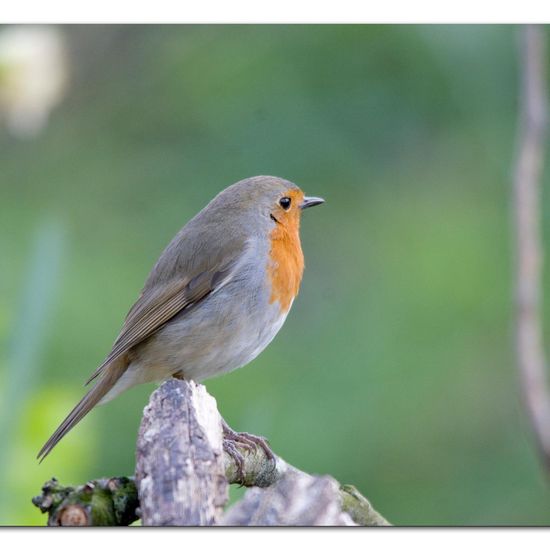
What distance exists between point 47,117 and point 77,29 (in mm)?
444

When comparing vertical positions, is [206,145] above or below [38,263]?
above

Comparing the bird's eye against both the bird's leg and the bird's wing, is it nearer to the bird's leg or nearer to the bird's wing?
the bird's wing

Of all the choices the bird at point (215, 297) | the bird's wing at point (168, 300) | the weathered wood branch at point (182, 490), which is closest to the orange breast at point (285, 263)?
the bird at point (215, 297)

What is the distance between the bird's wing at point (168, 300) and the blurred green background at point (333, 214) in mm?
442

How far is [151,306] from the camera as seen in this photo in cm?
316

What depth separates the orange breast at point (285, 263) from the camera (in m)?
3.11

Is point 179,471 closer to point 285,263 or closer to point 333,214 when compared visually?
point 285,263

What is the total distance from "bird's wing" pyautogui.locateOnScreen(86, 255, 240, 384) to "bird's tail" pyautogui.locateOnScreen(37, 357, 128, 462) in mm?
90

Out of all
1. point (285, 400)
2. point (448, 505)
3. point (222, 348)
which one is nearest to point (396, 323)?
point (285, 400)

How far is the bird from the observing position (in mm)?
3062

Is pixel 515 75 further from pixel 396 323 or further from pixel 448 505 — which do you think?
pixel 448 505

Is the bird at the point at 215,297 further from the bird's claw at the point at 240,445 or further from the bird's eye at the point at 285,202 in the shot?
the bird's claw at the point at 240,445

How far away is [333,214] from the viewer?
4023 millimetres

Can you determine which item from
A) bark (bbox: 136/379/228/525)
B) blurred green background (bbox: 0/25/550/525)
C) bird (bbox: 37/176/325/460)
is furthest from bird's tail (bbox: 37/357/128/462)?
bark (bbox: 136/379/228/525)
